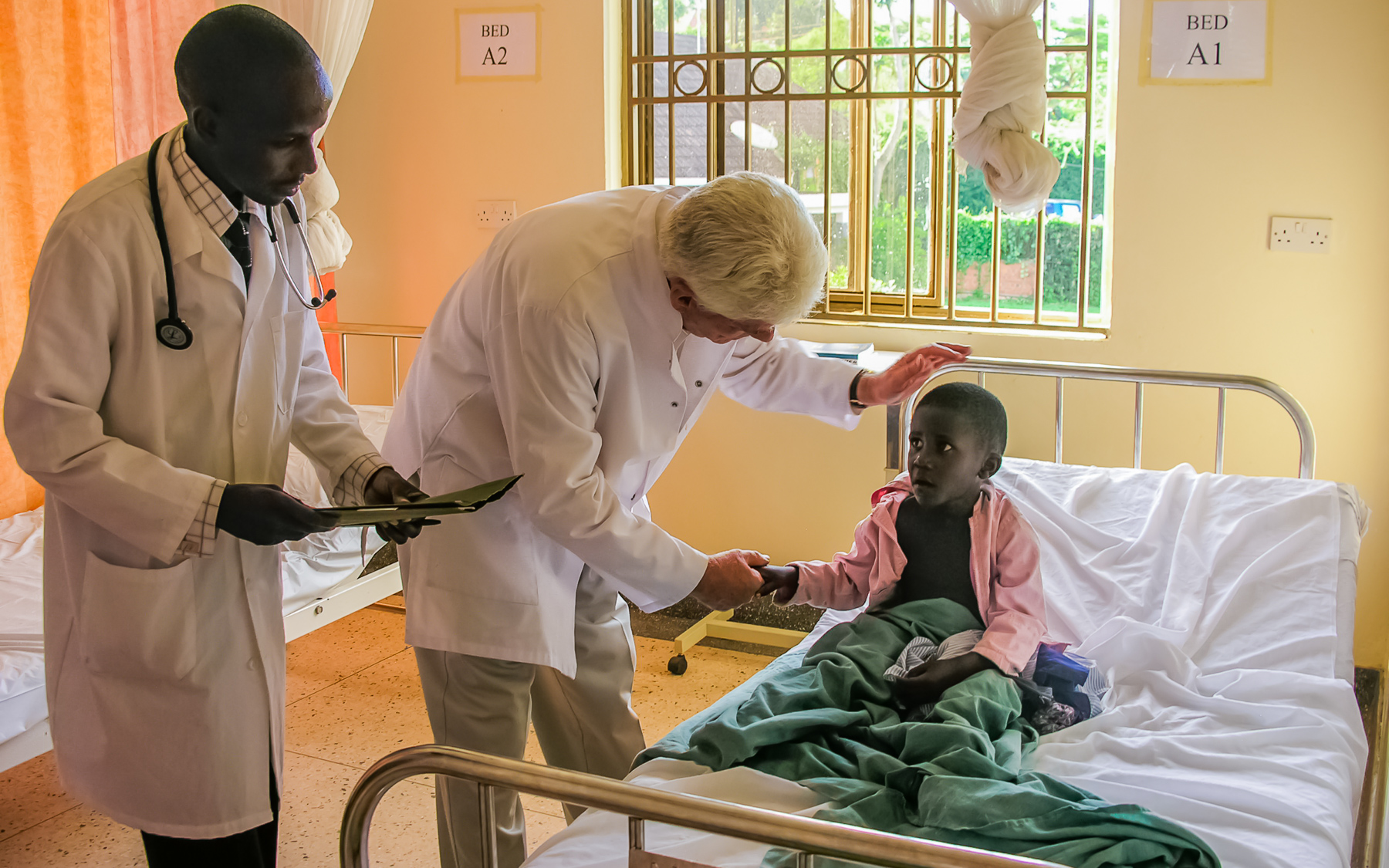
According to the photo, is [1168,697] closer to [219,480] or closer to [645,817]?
[645,817]

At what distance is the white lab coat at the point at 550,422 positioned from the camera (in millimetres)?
1708

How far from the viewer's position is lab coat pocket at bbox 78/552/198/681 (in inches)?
58.6

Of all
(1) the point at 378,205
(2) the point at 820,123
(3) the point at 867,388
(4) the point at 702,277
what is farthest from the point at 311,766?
(2) the point at 820,123

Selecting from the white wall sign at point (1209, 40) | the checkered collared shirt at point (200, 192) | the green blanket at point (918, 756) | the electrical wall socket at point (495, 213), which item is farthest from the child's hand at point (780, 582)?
the electrical wall socket at point (495, 213)

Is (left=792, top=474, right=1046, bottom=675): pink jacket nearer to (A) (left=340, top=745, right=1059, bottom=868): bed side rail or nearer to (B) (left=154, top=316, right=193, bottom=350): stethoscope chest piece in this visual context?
(A) (left=340, top=745, right=1059, bottom=868): bed side rail

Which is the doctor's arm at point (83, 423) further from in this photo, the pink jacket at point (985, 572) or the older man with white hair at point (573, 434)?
the pink jacket at point (985, 572)

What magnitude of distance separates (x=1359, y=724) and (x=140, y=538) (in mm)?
2009

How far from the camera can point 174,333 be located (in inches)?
58.1

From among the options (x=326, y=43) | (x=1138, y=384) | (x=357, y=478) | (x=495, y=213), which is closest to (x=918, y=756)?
(x=357, y=478)

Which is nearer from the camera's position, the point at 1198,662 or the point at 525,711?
the point at 525,711

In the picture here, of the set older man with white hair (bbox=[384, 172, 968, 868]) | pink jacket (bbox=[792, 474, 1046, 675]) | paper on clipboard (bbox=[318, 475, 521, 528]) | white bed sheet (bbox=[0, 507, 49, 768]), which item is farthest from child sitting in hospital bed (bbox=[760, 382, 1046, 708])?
white bed sheet (bbox=[0, 507, 49, 768])

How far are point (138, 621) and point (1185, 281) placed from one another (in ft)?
10.4

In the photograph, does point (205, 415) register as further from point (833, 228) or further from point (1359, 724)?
point (833, 228)

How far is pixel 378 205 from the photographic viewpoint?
4555 mm
